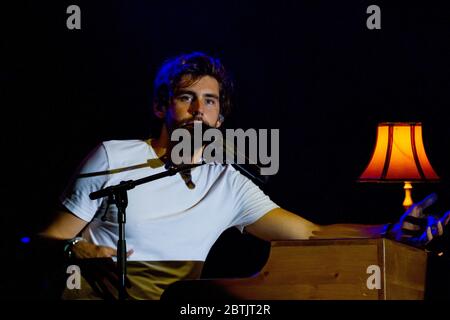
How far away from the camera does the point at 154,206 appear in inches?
130

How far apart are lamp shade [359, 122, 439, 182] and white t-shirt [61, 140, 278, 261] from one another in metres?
0.80

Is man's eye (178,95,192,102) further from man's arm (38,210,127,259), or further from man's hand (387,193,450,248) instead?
man's hand (387,193,450,248)

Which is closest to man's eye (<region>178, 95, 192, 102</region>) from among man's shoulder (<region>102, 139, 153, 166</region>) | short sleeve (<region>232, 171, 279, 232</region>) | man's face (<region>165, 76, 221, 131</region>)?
man's face (<region>165, 76, 221, 131</region>)

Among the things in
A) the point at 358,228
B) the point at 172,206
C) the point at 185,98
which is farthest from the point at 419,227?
the point at 185,98

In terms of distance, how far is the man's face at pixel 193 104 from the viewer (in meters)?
3.39

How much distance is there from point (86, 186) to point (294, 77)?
1509mm

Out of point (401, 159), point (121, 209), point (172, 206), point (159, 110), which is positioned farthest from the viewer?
point (401, 159)

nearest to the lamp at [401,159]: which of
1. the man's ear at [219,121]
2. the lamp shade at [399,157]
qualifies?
the lamp shade at [399,157]

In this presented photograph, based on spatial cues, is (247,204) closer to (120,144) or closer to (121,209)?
(120,144)

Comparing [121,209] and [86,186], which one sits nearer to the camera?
[121,209]

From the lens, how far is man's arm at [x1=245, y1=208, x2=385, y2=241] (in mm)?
3234

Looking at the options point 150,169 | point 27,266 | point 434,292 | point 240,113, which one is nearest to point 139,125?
point 240,113
